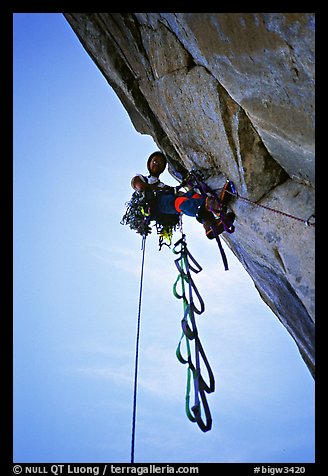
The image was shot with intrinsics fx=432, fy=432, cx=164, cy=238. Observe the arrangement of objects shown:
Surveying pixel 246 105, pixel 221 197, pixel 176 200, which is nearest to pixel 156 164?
pixel 176 200

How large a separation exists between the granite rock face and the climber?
11.5 inches

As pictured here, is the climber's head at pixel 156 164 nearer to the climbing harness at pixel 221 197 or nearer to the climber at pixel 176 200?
the climber at pixel 176 200

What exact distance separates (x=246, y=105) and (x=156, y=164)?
6.79ft

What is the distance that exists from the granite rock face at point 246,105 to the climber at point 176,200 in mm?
292

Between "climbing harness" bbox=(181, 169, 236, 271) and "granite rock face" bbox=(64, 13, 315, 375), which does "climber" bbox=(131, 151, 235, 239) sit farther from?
"granite rock face" bbox=(64, 13, 315, 375)

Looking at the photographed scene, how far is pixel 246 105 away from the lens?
3.78m

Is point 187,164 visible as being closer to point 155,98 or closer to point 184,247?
point 155,98

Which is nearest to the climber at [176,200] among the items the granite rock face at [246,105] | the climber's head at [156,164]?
the climber's head at [156,164]

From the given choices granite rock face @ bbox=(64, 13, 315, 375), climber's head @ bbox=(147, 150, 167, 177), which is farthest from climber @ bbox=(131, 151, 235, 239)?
granite rock face @ bbox=(64, 13, 315, 375)

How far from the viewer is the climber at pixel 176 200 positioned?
4.64m

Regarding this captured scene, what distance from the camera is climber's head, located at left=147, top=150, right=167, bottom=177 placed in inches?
222

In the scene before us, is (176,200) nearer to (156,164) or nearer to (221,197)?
(221,197)
